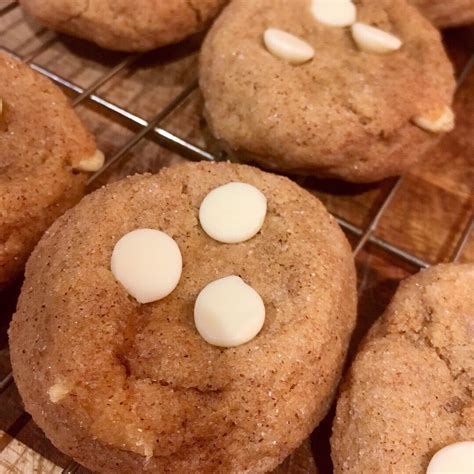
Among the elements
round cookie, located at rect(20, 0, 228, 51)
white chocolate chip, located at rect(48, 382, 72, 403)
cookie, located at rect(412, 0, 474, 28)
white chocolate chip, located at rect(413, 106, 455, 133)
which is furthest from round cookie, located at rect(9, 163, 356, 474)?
cookie, located at rect(412, 0, 474, 28)

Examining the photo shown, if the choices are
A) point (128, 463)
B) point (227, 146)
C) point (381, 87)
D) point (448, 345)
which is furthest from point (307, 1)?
point (128, 463)

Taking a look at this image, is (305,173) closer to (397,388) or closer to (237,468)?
(397,388)

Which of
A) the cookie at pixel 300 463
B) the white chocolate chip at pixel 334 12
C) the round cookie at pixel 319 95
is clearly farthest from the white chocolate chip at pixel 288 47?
the cookie at pixel 300 463

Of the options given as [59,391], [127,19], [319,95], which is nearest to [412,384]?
[59,391]

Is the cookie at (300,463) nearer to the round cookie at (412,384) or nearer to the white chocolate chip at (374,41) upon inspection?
the round cookie at (412,384)

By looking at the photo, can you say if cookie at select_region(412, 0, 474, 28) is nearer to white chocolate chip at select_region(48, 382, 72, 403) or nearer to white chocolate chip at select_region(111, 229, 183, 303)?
white chocolate chip at select_region(111, 229, 183, 303)
